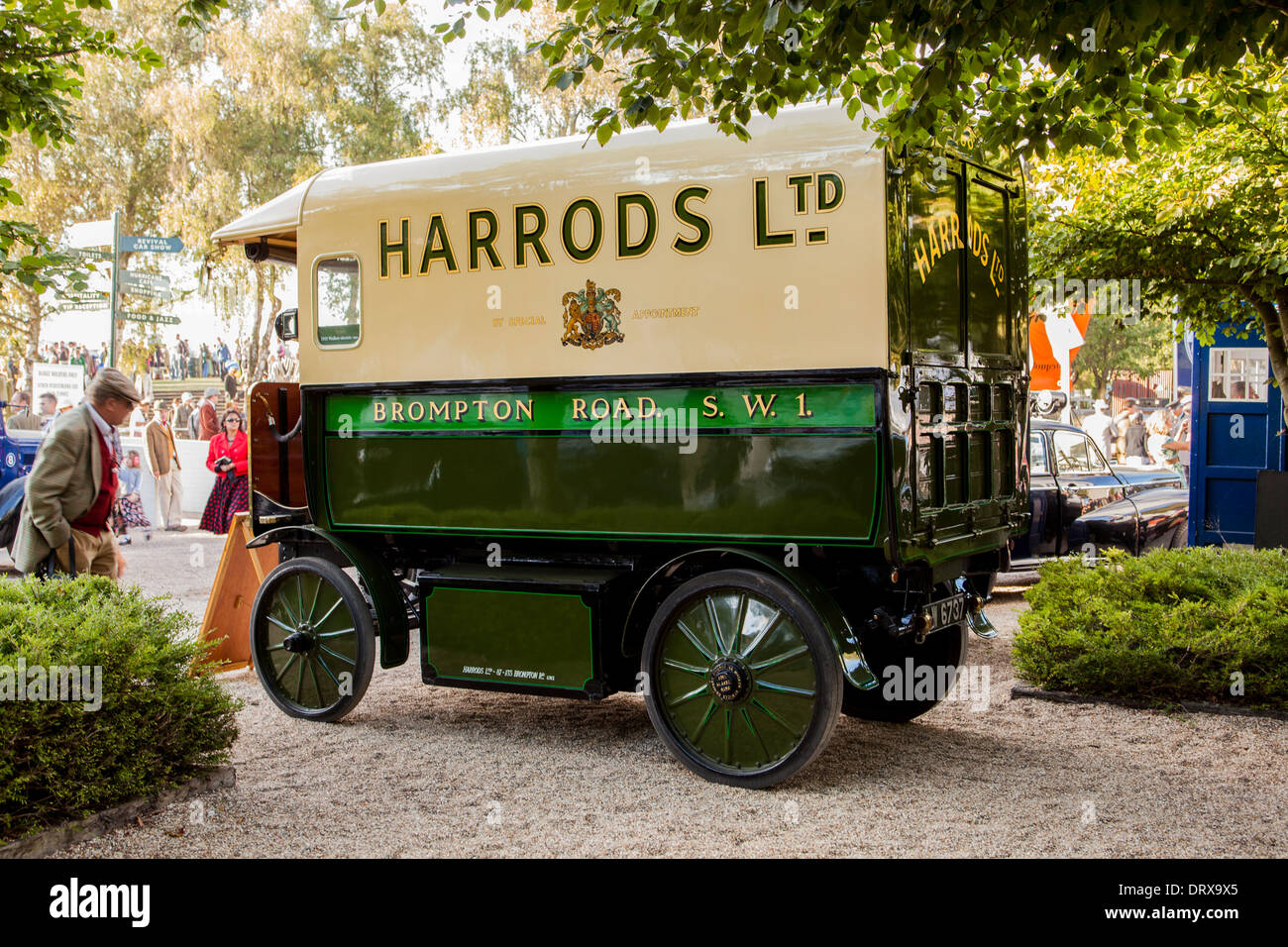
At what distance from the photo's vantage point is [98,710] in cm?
464

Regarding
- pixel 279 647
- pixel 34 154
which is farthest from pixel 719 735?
pixel 34 154

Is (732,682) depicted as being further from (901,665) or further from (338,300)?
(338,300)

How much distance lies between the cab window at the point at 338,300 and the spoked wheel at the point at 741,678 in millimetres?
2511

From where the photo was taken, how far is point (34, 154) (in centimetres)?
2598

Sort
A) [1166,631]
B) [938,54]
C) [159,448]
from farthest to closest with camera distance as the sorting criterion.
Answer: [159,448], [1166,631], [938,54]

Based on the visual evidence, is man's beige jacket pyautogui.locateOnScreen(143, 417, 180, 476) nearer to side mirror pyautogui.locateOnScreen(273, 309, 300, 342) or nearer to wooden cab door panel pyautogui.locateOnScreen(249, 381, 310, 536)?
side mirror pyautogui.locateOnScreen(273, 309, 300, 342)

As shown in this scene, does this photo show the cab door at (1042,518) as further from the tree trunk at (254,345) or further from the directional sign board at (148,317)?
the tree trunk at (254,345)

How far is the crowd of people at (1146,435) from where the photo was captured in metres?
21.3

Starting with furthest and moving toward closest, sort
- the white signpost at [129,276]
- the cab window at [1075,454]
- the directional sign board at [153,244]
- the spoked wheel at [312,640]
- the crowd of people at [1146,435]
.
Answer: the crowd of people at [1146,435]
the directional sign board at [153,244]
the white signpost at [129,276]
the cab window at [1075,454]
the spoked wheel at [312,640]

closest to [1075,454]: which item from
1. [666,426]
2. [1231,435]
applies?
[1231,435]

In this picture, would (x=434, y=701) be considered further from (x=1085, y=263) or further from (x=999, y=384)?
(x=1085, y=263)

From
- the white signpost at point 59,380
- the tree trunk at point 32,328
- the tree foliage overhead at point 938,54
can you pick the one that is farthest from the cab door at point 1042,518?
the tree trunk at point 32,328

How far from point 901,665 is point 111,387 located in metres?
4.94
